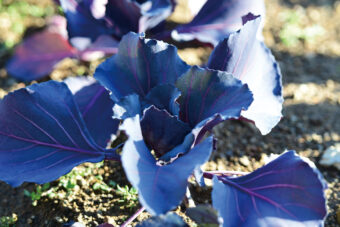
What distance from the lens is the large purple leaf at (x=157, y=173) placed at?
1.22m

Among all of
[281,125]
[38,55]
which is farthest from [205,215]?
[38,55]

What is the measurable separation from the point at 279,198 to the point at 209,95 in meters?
0.42

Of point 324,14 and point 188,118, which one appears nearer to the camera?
point 188,118

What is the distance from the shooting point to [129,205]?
67.7 inches

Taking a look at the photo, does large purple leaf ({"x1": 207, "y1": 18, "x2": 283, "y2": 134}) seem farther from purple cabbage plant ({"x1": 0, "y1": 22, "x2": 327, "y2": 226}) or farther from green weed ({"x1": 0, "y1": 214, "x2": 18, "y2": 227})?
green weed ({"x1": 0, "y1": 214, "x2": 18, "y2": 227})

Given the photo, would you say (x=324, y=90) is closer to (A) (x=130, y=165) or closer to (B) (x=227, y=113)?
(B) (x=227, y=113)

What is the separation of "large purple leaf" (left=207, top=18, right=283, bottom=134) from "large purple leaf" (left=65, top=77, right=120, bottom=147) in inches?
20.8

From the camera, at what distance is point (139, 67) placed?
1611mm

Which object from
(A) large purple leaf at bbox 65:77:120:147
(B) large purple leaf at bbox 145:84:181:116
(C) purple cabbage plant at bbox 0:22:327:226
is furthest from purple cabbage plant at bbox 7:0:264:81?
(B) large purple leaf at bbox 145:84:181:116

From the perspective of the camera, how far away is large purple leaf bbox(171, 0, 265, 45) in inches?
79.4

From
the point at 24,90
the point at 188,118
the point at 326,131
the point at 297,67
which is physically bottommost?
the point at 326,131

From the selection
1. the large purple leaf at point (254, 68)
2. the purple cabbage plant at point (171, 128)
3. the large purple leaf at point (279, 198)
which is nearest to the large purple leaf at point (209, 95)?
the purple cabbage plant at point (171, 128)

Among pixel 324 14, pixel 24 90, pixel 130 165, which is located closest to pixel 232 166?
pixel 130 165

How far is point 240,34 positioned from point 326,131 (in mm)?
928
